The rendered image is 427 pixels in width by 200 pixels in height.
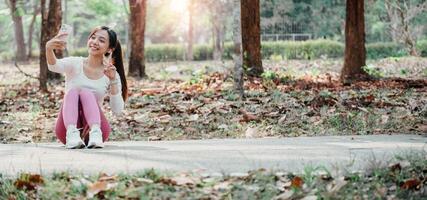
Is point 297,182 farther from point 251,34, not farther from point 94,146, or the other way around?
point 251,34

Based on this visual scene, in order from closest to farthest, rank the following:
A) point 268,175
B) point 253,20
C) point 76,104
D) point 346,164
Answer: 1. point 268,175
2. point 346,164
3. point 76,104
4. point 253,20

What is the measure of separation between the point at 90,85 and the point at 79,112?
0.83 ft

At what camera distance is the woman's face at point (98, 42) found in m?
5.96

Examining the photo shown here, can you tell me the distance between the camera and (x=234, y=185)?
411 cm

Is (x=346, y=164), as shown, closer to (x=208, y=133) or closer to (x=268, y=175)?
(x=268, y=175)

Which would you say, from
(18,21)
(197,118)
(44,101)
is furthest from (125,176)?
(18,21)

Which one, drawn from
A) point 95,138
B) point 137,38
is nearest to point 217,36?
point 137,38

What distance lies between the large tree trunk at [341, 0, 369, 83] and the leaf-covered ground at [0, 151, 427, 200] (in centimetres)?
1111

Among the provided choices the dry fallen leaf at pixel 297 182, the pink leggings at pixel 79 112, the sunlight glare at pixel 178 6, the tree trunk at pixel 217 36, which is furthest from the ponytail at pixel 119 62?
the sunlight glare at pixel 178 6

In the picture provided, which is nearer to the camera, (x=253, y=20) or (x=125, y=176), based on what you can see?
(x=125, y=176)

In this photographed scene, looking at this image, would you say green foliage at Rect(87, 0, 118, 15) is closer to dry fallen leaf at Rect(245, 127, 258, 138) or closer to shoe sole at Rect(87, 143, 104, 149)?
dry fallen leaf at Rect(245, 127, 258, 138)

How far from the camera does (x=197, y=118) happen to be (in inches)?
340

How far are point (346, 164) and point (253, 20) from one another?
1042 cm

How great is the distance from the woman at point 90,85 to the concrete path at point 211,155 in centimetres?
17
